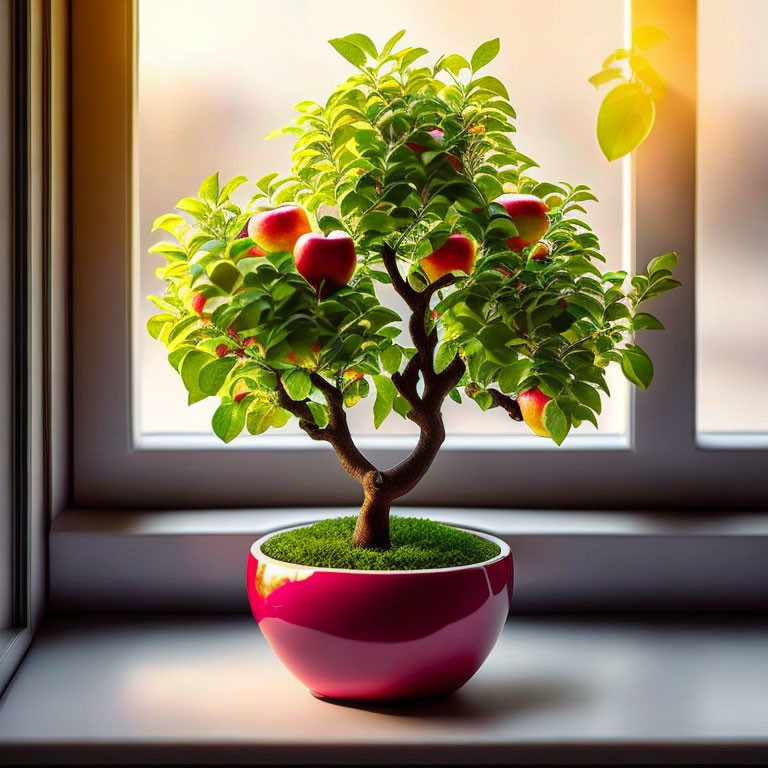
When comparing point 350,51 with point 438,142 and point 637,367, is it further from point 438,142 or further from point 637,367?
point 637,367

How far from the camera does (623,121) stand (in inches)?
14.6

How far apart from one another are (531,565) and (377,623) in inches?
14.0

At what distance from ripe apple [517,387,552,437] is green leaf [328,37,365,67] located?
0.32 meters

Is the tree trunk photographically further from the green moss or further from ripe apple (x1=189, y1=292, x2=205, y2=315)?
ripe apple (x1=189, y1=292, x2=205, y2=315)

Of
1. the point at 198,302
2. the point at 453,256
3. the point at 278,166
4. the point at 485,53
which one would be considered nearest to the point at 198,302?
the point at 198,302

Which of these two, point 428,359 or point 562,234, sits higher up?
point 562,234

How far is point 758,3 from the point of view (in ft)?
3.70

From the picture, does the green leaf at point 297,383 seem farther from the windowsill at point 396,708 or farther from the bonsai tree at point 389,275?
the windowsill at point 396,708

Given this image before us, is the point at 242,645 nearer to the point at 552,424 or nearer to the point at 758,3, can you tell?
the point at 552,424

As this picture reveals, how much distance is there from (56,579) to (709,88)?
1.07 meters

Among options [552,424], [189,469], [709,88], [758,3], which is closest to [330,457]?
[189,469]

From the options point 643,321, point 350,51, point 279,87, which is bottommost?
point 643,321

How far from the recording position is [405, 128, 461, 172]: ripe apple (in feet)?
2.19

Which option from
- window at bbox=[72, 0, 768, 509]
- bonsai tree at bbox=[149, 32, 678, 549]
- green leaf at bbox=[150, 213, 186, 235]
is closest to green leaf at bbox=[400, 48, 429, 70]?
bonsai tree at bbox=[149, 32, 678, 549]
